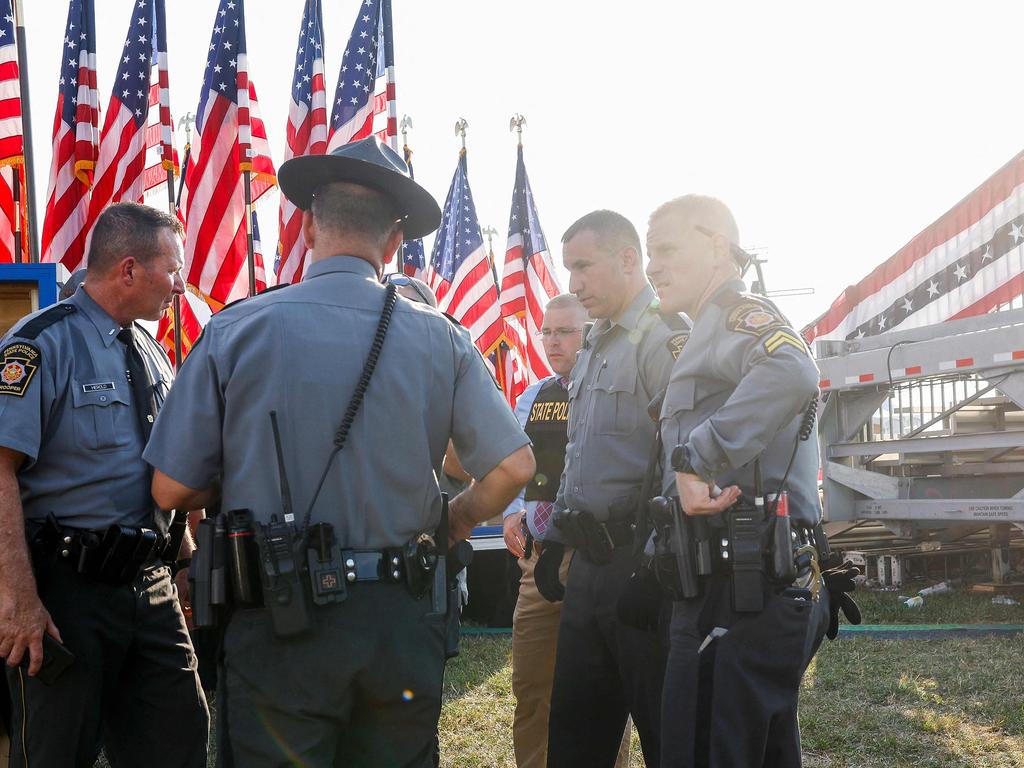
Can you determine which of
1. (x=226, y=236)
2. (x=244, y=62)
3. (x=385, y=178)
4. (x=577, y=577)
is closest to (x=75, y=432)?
(x=385, y=178)

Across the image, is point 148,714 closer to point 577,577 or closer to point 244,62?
point 577,577

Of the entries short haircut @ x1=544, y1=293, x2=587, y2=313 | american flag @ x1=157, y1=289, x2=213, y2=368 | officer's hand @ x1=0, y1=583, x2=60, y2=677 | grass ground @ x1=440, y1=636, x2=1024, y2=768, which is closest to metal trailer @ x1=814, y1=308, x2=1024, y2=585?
grass ground @ x1=440, y1=636, x2=1024, y2=768

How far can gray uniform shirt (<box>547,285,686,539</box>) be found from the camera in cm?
354

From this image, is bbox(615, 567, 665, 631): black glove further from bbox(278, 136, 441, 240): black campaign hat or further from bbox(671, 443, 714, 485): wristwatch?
bbox(278, 136, 441, 240): black campaign hat

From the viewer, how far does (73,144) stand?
1077cm

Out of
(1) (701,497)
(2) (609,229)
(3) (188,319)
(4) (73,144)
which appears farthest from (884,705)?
(3) (188,319)

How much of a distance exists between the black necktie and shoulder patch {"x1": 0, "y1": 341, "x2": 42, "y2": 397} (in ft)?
1.09

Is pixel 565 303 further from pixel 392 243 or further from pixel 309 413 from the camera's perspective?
pixel 309 413

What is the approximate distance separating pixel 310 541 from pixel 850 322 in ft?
31.5

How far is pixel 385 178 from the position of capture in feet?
8.32

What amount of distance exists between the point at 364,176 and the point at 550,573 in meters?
1.95

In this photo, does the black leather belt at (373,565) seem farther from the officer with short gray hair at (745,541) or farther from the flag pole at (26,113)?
the flag pole at (26,113)

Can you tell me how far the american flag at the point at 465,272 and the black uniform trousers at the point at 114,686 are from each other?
1001 centimetres

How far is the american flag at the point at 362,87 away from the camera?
36.0 ft
